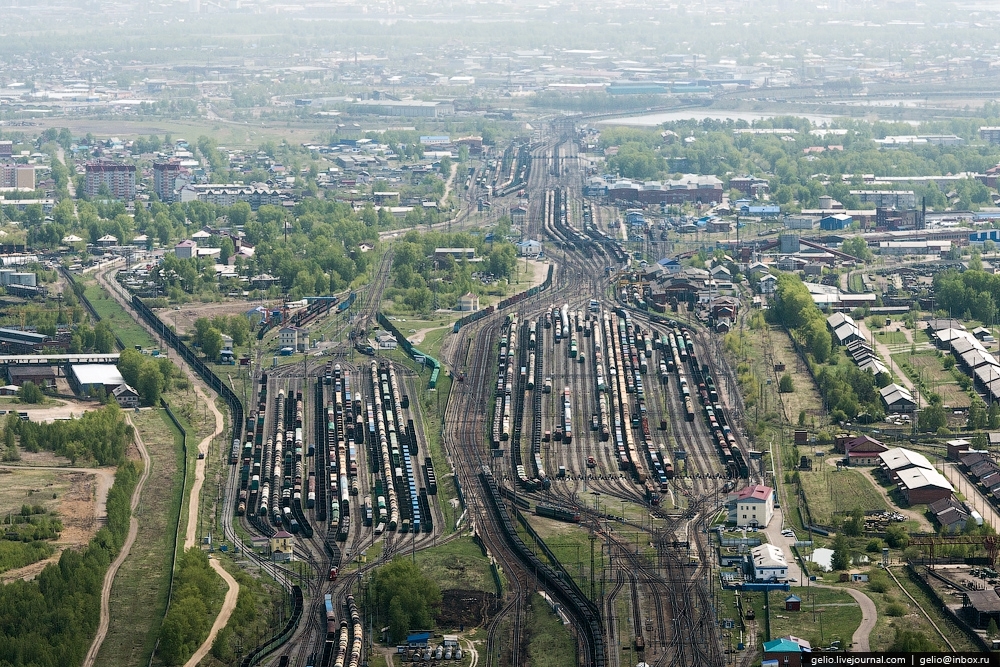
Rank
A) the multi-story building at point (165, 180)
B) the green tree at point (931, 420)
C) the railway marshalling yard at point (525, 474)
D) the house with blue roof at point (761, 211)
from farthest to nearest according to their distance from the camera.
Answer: the multi-story building at point (165, 180) → the house with blue roof at point (761, 211) → the green tree at point (931, 420) → the railway marshalling yard at point (525, 474)

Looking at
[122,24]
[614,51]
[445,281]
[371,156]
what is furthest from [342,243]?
[122,24]

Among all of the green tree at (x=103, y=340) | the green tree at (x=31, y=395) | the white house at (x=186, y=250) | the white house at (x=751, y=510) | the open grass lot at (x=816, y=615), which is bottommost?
the white house at (x=186, y=250)

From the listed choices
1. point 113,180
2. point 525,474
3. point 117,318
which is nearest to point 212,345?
point 117,318

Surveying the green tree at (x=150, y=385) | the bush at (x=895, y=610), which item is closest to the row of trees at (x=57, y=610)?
the green tree at (x=150, y=385)

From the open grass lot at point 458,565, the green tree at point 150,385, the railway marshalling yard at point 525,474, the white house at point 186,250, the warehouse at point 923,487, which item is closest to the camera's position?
the railway marshalling yard at point 525,474

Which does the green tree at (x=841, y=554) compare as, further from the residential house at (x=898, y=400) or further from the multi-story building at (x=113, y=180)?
the multi-story building at (x=113, y=180)

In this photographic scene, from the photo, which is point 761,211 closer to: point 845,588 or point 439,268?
point 439,268

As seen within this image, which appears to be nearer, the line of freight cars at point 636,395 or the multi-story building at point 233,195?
the line of freight cars at point 636,395
